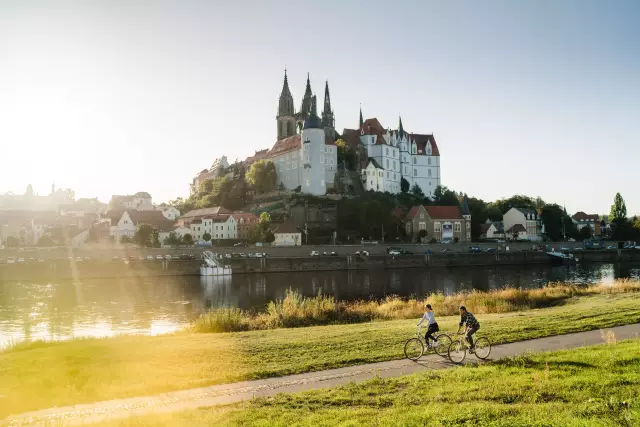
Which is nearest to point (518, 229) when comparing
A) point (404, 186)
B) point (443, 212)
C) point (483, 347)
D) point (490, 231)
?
point (490, 231)

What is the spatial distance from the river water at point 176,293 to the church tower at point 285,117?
55707 mm

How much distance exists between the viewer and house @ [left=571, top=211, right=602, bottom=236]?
138 metres

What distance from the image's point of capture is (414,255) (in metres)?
82.5

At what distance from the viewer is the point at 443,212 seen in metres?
99.1

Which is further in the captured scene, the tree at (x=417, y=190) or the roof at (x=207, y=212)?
the tree at (x=417, y=190)

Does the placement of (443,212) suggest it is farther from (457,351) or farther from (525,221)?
(457,351)

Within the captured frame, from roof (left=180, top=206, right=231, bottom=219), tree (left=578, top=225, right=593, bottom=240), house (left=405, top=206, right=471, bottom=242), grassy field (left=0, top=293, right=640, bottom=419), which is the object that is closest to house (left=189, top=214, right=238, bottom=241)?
roof (left=180, top=206, right=231, bottom=219)

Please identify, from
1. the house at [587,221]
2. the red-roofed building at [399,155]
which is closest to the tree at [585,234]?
the house at [587,221]

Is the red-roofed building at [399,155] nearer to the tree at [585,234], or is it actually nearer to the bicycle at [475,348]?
the tree at [585,234]

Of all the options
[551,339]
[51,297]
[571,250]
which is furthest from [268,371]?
[571,250]

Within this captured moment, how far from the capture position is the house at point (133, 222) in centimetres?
9656

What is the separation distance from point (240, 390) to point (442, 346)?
5525 millimetres

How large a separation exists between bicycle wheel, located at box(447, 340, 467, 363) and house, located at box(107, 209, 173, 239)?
8495cm

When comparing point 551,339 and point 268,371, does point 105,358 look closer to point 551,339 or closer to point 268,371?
point 268,371
